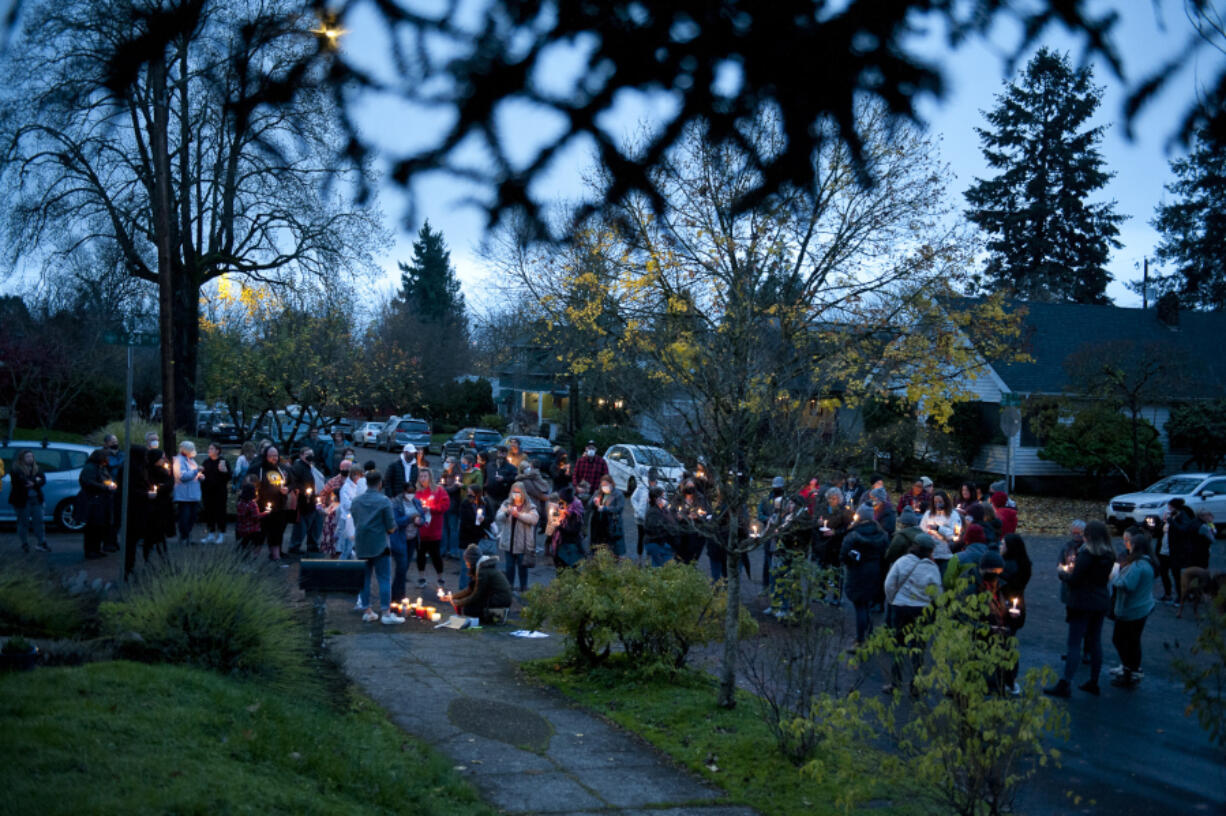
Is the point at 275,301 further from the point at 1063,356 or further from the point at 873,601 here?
the point at 1063,356

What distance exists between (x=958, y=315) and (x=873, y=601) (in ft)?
37.8

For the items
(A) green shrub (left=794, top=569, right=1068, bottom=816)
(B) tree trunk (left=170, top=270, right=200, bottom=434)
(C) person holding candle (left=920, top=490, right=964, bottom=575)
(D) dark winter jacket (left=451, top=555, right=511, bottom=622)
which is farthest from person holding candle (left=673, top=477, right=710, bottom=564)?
(B) tree trunk (left=170, top=270, right=200, bottom=434)

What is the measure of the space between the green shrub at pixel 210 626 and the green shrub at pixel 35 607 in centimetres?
76

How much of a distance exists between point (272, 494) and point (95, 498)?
7.93 feet

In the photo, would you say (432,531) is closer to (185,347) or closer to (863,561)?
(863,561)

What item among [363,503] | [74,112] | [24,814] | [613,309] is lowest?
[24,814]

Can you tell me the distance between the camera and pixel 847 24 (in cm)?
271

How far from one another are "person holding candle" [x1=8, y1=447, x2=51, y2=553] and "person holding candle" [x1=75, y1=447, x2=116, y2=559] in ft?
2.19

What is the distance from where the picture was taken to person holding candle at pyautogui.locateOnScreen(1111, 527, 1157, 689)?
973cm

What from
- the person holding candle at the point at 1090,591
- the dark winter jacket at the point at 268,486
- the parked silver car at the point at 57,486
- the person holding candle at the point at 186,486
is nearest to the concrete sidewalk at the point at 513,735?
the dark winter jacket at the point at 268,486

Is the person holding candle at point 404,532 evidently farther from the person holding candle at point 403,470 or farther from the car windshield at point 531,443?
the car windshield at point 531,443

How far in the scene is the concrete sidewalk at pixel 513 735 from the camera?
612 cm

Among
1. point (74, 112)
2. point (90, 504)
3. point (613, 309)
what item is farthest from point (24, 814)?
point (613, 309)

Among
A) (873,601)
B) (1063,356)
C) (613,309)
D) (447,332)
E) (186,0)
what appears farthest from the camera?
(447,332)
